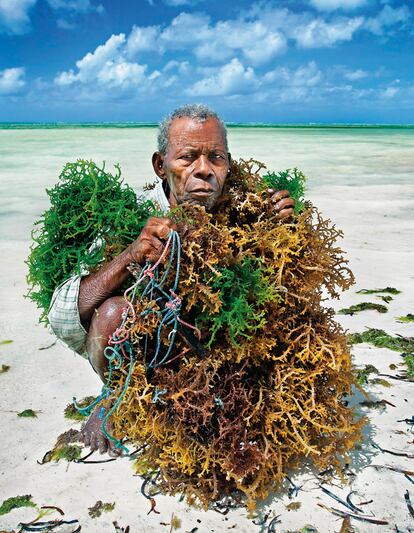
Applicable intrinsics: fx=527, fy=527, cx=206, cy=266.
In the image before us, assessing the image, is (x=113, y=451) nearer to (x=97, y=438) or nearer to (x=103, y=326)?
(x=97, y=438)

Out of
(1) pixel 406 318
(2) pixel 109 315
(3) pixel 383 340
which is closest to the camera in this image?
(2) pixel 109 315

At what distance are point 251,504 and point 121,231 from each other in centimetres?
139

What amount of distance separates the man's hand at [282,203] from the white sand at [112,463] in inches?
53.1

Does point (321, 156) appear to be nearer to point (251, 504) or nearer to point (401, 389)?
point (401, 389)

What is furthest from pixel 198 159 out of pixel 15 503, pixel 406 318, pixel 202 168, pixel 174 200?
pixel 406 318

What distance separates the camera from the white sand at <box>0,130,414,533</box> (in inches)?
95.4

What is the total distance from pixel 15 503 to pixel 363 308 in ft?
11.6

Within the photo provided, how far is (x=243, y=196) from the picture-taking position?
272 cm

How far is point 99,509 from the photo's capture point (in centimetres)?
248

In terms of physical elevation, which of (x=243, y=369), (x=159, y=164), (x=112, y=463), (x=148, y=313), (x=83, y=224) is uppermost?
(x=159, y=164)

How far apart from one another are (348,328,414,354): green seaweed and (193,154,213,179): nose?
2237mm

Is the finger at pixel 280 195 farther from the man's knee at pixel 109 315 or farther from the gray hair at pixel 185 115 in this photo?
the man's knee at pixel 109 315

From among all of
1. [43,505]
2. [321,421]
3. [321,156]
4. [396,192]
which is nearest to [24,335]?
[43,505]

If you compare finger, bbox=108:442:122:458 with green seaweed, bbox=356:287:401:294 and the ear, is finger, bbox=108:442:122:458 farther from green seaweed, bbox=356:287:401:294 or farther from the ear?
green seaweed, bbox=356:287:401:294
